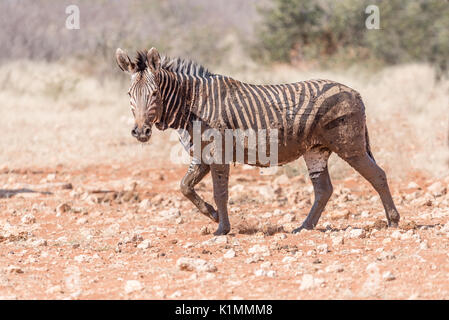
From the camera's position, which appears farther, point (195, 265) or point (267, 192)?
point (267, 192)

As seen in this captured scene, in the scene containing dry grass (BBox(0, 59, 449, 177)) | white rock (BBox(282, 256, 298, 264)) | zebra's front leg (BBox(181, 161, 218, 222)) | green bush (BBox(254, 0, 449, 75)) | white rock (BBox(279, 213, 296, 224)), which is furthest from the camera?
green bush (BBox(254, 0, 449, 75))

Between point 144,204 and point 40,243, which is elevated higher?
point 144,204

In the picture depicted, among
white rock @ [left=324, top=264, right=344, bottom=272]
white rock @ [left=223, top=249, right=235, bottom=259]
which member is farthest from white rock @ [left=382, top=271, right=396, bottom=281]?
white rock @ [left=223, top=249, right=235, bottom=259]

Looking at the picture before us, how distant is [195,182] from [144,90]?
3.89 ft

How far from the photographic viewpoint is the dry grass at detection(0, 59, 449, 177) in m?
13.5

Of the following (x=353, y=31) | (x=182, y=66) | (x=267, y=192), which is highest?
(x=353, y=31)

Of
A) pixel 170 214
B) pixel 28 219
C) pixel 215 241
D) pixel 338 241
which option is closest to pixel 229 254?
pixel 215 241

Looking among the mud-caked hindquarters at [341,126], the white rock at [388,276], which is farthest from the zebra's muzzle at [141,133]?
the white rock at [388,276]

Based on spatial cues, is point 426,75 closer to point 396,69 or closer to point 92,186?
point 396,69

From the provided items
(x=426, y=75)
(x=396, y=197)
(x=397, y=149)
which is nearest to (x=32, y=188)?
(x=396, y=197)

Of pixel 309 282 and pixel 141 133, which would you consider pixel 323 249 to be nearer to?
pixel 309 282

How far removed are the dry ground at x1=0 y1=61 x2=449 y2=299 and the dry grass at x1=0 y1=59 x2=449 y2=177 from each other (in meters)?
0.05

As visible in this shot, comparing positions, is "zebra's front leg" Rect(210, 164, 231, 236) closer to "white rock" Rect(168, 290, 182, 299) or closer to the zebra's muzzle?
the zebra's muzzle

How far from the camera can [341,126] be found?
7.68 m
